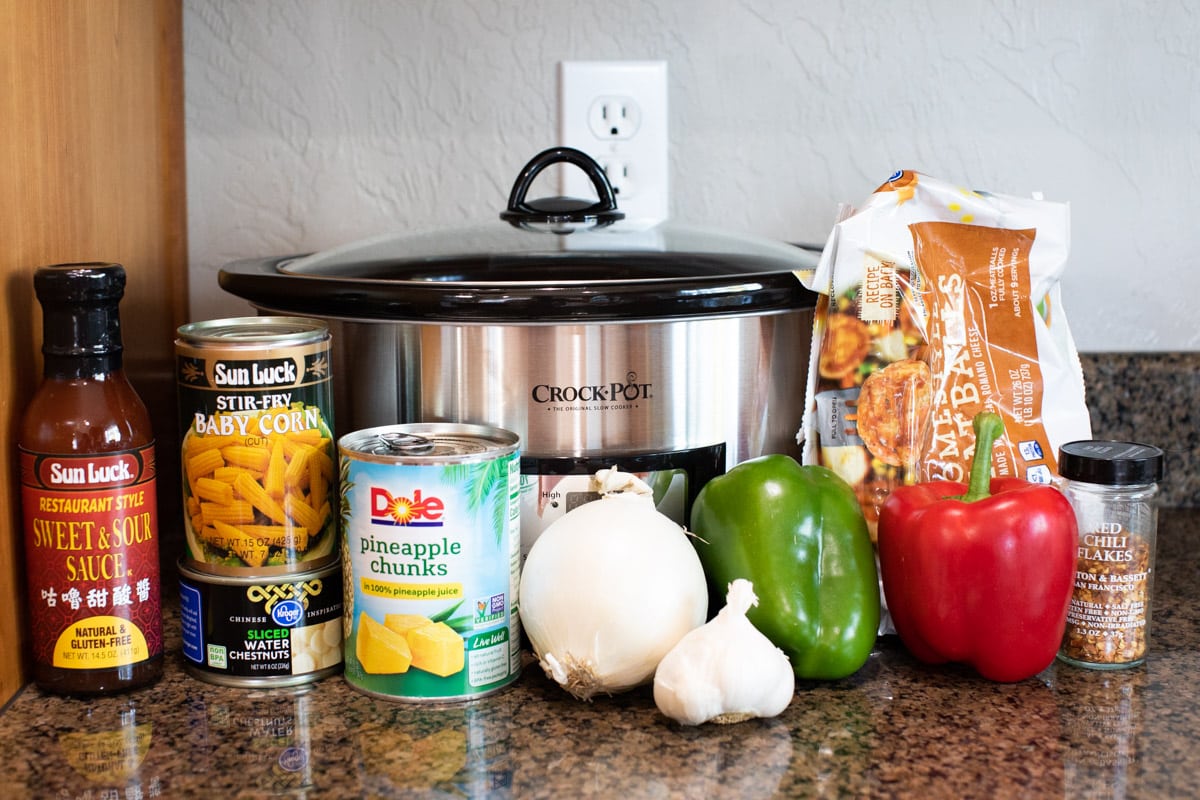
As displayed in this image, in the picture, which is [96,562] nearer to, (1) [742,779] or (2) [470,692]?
(2) [470,692]

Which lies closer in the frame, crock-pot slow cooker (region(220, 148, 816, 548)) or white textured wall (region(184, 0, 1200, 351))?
crock-pot slow cooker (region(220, 148, 816, 548))

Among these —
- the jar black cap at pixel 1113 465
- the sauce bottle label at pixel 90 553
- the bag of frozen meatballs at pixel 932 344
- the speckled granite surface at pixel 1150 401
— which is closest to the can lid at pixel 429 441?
the sauce bottle label at pixel 90 553

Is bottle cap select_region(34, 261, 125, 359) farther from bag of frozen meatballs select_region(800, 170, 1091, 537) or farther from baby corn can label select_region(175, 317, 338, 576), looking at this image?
bag of frozen meatballs select_region(800, 170, 1091, 537)

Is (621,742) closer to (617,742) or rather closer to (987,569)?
(617,742)

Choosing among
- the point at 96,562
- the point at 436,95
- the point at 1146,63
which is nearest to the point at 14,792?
the point at 96,562

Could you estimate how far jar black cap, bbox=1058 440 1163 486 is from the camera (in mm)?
762

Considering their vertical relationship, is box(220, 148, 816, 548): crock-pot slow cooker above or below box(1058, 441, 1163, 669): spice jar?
above

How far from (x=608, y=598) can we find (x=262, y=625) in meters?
0.22

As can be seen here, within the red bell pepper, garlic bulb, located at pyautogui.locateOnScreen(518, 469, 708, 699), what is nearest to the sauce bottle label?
garlic bulb, located at pyautogui.locateOnScreen(518, 469, 708, 699)

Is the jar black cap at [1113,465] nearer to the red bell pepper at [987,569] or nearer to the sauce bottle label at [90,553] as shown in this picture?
the red bell pepper at [987,569]

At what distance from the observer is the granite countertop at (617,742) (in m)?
0.65

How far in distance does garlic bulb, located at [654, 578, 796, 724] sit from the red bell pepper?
0.12 meters

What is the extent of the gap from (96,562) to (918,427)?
1.81 ft

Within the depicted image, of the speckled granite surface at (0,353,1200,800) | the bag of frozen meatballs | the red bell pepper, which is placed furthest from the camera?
Result: the bag of frozen meatballs
